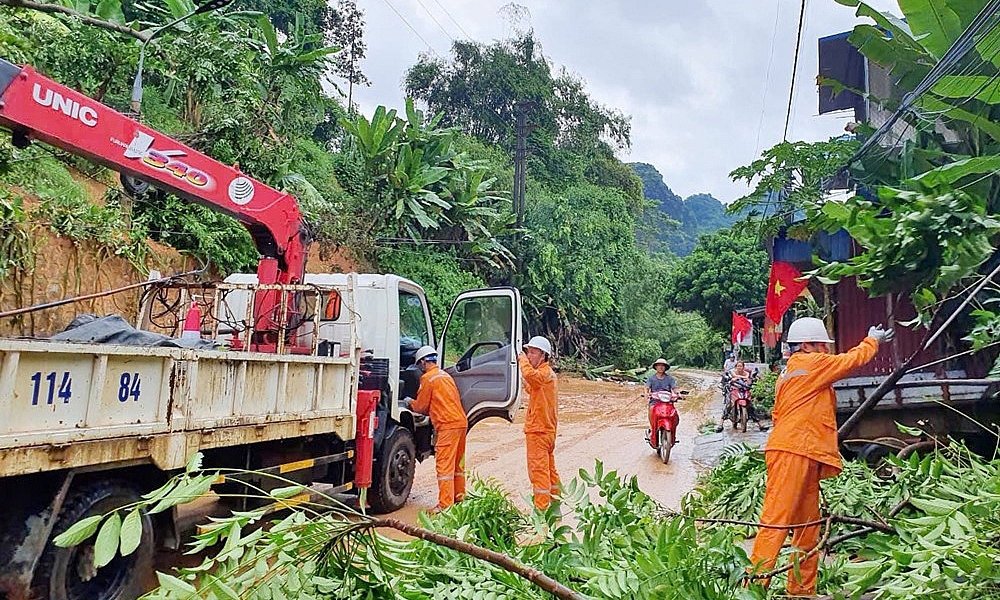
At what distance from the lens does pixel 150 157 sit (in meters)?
5.02

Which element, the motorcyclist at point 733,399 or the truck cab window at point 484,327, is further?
the motorcyclist at point 733,399

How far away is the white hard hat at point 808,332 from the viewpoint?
14.1ft

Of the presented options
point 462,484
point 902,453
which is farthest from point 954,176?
point 462,484

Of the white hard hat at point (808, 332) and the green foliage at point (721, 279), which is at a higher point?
the green foliage at point (721, 279)

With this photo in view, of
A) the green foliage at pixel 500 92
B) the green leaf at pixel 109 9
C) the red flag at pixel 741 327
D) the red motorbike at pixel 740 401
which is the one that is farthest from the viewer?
the green foliage at pixel 500 92

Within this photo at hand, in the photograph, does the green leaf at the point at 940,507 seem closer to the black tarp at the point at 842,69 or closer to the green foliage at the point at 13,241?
the green foliage at the point at 13,241

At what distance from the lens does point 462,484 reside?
6578mm

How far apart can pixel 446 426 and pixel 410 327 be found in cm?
148

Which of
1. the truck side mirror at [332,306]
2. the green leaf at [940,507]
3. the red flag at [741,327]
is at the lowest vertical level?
the green leaf at [940,507]

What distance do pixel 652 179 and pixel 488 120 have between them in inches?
2235

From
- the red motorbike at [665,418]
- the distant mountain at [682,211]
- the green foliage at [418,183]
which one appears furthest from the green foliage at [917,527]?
the distant mountain at [682,211]

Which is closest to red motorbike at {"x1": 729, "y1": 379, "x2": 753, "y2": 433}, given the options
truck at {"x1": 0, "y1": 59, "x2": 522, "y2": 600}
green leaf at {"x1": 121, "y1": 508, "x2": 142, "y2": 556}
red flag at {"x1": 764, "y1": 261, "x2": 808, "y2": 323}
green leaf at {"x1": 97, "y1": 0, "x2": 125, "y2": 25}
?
red flag at {"x1": 764, "y1": 261, "x2": 808, "y2": 323}

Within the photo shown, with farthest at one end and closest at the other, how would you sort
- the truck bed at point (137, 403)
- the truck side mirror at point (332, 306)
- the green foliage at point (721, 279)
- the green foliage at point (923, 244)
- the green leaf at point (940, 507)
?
the green foliage at point (721, 279), the truck side mirror at point (332, 306), the green foliage at point (923, 244), the truck bed at point (137, 403), the green leaf at point (940, 507)

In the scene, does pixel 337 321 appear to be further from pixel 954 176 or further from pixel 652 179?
pixel 652 179
